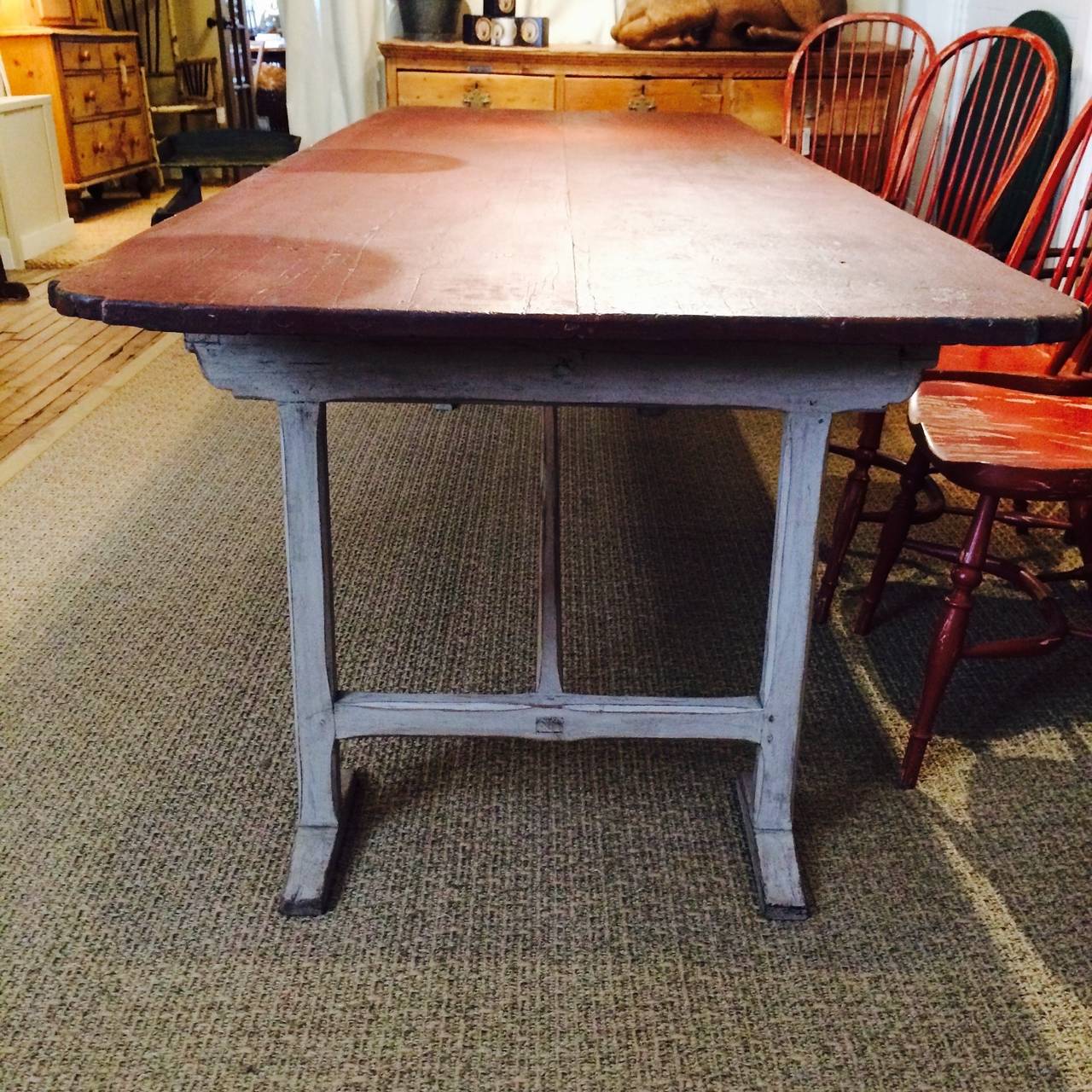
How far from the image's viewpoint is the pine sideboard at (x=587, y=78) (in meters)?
3.56

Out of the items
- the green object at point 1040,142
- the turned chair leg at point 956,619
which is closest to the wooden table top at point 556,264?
the turned chair leg at point 956,619

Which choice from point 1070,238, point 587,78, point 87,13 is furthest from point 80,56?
point 1070,238

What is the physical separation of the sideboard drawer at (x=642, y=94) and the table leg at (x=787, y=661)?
8.98ft

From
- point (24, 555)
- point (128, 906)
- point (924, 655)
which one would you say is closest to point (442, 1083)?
point (128, 906)

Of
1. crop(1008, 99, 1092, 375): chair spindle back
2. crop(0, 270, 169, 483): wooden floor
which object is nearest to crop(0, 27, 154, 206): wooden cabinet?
crop(0, 270, 169, 483): wooden floor

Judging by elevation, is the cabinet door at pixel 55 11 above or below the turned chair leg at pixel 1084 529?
above

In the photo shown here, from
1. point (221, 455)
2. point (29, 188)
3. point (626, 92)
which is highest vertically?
point (626, 92)

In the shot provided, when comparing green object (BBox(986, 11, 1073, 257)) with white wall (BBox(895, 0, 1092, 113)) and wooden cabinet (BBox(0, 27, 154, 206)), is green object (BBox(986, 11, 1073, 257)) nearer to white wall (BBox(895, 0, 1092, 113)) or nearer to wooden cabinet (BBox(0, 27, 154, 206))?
white wall (BBox(895, 0, 1092, 113))

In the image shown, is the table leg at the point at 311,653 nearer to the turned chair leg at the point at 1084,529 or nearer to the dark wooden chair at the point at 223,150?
the turned chair leg at the point at 1084,529

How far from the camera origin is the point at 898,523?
5.82ft

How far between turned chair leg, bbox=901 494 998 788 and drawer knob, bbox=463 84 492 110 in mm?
2728

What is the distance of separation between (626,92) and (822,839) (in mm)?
2964

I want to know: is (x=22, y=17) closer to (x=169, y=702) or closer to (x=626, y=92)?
(x=626, y=92)

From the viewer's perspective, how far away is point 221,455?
104 inches
